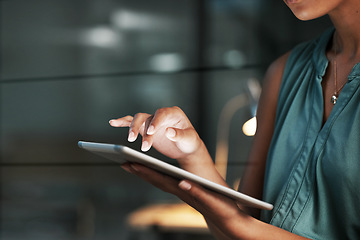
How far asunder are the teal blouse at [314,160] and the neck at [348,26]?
4 centimetres

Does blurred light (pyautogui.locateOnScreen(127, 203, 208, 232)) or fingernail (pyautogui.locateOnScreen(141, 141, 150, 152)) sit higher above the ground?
fingernail (pyautogui.locateOnScreen(141, 141, 150, 152))

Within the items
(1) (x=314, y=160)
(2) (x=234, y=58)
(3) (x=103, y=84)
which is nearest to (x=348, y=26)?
(1) (x=314, y=160)

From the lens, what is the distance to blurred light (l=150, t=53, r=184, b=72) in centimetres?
214

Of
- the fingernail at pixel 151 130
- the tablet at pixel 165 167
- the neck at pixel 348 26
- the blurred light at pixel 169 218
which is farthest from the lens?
the blurred light at pixel 169 218

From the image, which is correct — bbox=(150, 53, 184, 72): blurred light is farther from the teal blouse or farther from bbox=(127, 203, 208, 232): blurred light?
the teal blouse

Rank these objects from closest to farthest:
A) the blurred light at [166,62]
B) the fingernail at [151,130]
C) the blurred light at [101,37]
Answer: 1. the fingernail at [151,130]
2. the blurred light at [166,62]
3. the blurred light at [101,37]

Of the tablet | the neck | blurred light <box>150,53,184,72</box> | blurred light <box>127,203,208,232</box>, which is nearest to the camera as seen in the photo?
the tablet

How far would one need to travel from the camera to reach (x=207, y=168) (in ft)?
2.52

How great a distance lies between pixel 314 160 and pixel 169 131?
0.90 feet

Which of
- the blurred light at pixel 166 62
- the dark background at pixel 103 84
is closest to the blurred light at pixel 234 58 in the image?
the dark background at pixel 103 84

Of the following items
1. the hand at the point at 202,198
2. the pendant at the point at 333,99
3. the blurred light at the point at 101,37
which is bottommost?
the hand at the point at 202,198

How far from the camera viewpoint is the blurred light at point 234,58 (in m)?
1.98

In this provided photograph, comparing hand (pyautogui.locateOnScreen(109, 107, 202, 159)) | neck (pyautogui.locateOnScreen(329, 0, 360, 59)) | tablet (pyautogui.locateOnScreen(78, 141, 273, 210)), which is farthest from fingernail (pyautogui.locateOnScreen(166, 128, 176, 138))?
neck (pyautogui.locateOnScreen(329, 0, 360, 59))

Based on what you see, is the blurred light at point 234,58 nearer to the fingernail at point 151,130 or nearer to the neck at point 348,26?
the neck at point 348,26
